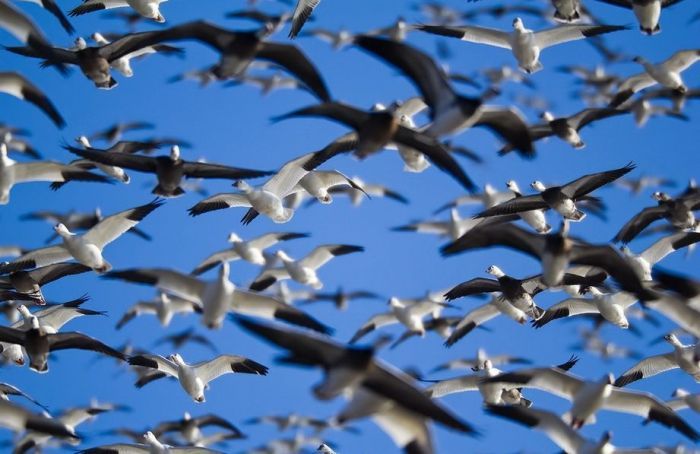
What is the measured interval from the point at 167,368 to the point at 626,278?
24.1 ft

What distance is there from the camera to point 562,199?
13203 millimetres

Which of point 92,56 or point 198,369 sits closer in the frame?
point 92,56

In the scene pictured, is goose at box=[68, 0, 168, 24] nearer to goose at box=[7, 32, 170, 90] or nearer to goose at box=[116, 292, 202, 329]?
goose at box=[7, 32, 170, 90]

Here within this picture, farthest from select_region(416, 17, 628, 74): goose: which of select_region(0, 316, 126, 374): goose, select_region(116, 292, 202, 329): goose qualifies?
select_region(116, 292, 202, 329): goose

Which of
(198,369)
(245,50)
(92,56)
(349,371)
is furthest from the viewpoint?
(198,369)

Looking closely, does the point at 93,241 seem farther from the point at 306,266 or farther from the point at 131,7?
the point at 306,266

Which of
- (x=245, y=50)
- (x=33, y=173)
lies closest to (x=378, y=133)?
(x=245, y=50)

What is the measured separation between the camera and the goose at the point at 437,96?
31.0ft

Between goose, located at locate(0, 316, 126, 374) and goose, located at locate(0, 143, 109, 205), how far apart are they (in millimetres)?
2112

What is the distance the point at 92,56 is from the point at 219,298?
410 centimetres

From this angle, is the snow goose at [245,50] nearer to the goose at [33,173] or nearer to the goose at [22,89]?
the goose at [22,89]

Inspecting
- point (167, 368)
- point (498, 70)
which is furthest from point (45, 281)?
point (498, 70)

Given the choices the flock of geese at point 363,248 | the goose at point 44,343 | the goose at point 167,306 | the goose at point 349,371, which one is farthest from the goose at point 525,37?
the goose at point 167,306

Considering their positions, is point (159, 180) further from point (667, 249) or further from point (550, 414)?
point (667, 249)
